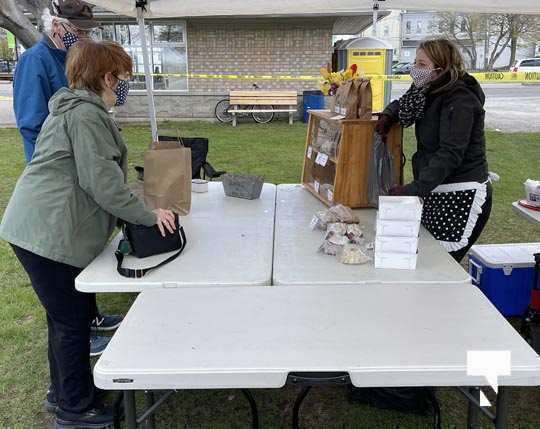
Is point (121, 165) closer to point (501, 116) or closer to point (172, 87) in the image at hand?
point (172, 87)

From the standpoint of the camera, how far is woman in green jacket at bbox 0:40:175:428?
1.84m

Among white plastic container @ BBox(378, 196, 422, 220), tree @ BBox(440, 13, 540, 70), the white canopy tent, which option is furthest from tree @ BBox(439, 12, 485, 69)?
white plastic container @ BBox(378, 196, 422, 220)

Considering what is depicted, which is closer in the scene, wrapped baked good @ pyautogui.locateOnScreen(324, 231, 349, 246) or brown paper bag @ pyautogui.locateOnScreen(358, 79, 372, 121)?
wrapped baked good @ pyautogui.locateOnScreen(324, 231, 349, 246)

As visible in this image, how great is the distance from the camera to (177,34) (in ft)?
40.5

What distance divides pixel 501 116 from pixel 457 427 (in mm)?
12684

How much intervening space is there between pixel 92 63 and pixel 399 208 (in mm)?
1205

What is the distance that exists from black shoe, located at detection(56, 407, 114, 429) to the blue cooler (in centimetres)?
223

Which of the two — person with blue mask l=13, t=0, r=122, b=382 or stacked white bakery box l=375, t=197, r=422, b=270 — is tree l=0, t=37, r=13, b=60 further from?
stacked white bakery box l=375, t=197, r=422, b=270

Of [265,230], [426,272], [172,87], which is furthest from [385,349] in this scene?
[172,87]

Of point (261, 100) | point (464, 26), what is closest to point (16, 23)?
point (261, 100)

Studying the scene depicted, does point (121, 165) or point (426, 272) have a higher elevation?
point (121, 165)

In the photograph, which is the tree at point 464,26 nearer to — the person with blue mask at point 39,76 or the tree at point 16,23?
the tree at point 16,23

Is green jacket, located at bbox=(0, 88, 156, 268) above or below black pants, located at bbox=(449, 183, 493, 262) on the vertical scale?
above

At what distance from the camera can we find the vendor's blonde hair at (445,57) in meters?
2.36
